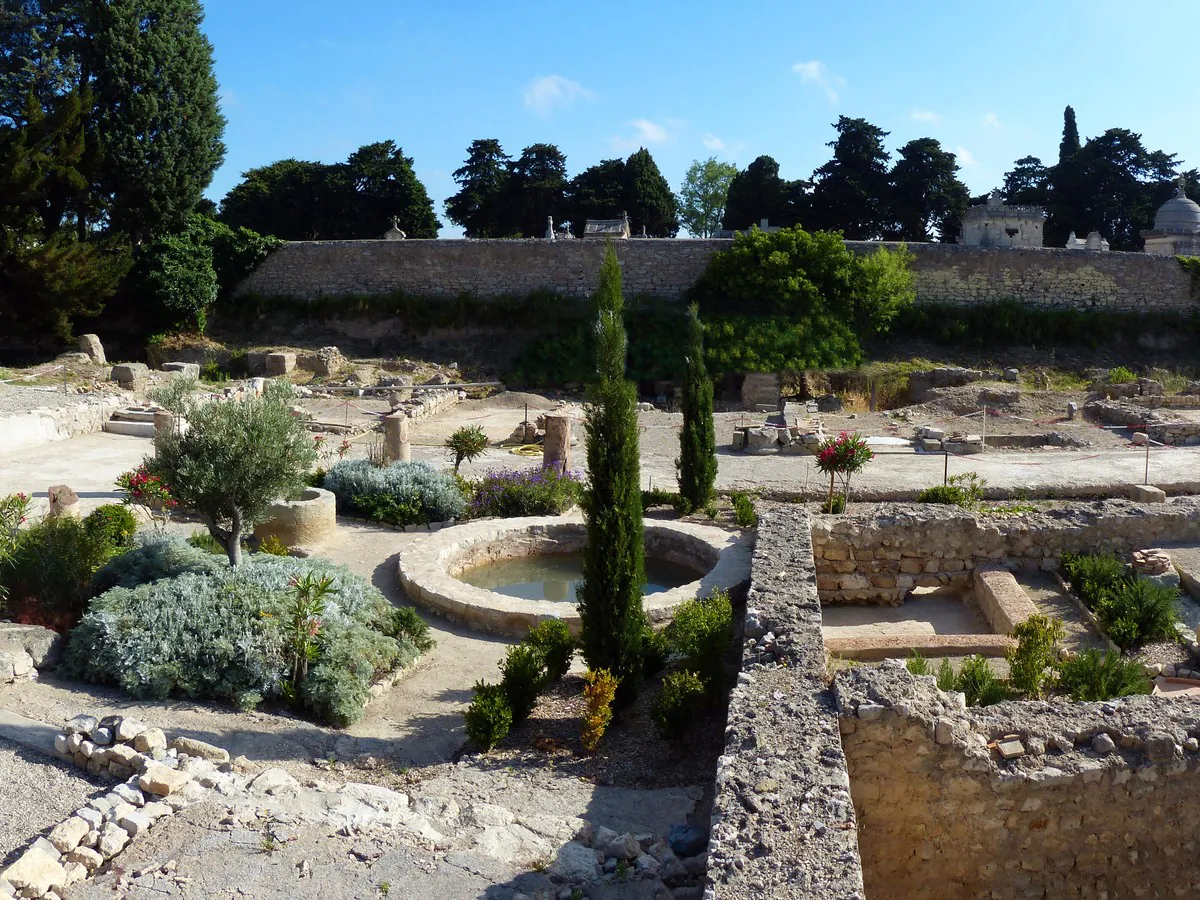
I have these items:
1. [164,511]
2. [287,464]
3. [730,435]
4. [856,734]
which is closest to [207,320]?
[730,435]

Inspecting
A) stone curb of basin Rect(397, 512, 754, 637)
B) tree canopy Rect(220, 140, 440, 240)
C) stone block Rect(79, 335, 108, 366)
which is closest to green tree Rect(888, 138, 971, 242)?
tree canopy Rect(220, 140, 440, 240)

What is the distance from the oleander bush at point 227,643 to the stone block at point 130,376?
17368 mm

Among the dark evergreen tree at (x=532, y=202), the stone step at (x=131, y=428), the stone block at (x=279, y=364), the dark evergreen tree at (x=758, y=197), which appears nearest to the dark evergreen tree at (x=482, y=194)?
the dark evergreen tree at (x=532, y=202)

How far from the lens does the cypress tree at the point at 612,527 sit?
822 centimetres

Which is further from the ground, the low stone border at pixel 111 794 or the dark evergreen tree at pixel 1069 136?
the dark evergreen tree at pixel 1069 136

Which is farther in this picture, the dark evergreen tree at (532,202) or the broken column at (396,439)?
the dark evergreen tree at (532,202)

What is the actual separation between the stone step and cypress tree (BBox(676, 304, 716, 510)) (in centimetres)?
1119

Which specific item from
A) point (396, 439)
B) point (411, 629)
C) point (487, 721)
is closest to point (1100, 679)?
point (487, 721)

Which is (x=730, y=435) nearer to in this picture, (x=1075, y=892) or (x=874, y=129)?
(x=1075, y=892)

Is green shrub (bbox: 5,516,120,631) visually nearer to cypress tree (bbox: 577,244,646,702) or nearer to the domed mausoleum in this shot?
cypress tree (bbox: 577,244,646,702)

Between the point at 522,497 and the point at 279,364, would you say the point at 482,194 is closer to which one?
the point at 279,364

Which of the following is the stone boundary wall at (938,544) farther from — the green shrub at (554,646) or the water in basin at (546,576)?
the green shrub at (554,646)

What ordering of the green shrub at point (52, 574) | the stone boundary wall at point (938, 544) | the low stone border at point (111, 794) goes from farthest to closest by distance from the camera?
the stone boundary wall at point (938, 544), the green shrub at point (52, 574), the low stone border at point (111, 794)

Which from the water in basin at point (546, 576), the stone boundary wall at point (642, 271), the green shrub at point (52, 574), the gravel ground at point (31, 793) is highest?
the stone boundary wall at point (642, 271)
